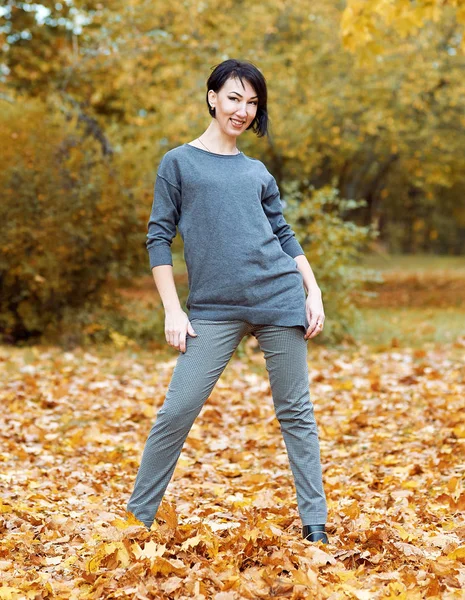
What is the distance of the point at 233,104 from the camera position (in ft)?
10.8

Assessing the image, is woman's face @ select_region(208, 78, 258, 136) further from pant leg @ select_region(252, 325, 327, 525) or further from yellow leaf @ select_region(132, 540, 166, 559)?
yellow leaf @ select_region(132, 540, 166, 559)

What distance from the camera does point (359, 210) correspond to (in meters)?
27.2

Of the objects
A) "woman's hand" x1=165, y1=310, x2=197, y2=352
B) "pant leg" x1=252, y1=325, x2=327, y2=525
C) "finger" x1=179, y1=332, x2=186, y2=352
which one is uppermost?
"woman's hand" x1=165, y1=310, x2=197, y2=352

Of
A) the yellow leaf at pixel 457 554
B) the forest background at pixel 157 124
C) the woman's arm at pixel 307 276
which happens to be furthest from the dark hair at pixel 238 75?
the yellow leaf at pixel 457 554

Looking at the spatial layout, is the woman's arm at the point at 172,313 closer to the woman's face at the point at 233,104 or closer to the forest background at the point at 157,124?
the woman's face at the point at 233,104

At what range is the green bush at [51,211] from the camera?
1023 centimetres

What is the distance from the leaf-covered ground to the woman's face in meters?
1.61

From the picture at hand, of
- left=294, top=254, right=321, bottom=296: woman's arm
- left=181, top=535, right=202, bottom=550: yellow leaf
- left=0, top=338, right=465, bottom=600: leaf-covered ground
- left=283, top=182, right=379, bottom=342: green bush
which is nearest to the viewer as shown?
left=0, top=338, right=465, bottom=600: leaf-covered ground

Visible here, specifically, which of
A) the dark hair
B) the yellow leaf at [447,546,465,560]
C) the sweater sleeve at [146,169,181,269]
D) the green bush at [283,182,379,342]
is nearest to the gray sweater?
the sweater sleeve at [146,169,181,269]

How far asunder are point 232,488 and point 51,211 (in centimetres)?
636

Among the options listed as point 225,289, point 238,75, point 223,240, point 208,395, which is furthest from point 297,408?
point 238,75

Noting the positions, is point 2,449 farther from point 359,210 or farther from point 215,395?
point 359,210

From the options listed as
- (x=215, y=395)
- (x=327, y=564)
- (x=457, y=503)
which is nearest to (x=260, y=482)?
(x=457, y=503)

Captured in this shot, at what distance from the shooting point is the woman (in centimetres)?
323
